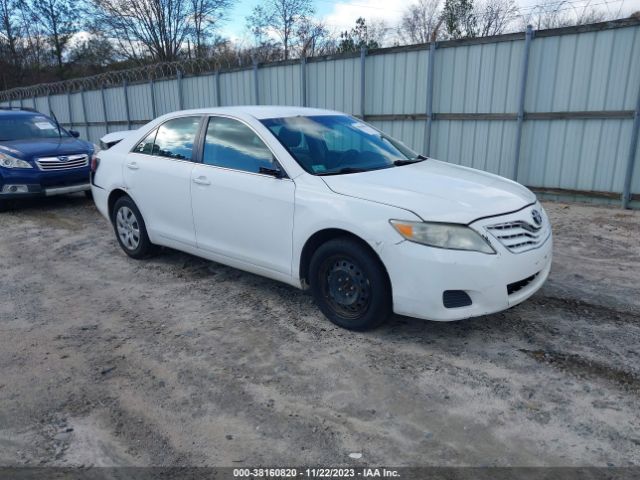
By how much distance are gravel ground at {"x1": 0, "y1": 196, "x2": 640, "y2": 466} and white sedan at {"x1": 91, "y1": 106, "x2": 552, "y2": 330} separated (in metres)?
0.38

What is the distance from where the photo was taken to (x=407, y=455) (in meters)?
2.56

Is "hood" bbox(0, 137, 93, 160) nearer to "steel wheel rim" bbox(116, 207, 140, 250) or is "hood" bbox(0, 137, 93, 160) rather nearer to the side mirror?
"steel wheel rim" bbox(116, 207, 140, 250)

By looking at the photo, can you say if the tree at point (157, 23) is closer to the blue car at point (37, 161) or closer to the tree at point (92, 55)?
the tree at point (92, 55)

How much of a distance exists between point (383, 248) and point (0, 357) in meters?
2.83

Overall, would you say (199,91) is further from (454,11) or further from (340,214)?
(454,11)

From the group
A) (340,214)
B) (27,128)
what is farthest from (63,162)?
(340,214)

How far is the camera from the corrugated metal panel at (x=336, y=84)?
34.6ft

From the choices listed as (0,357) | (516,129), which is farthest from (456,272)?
(516,129)

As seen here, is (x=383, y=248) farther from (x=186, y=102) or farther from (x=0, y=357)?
(x=186, y=102)

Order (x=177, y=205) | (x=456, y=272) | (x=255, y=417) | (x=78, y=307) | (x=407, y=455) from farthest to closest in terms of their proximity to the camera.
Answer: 1. (x=177, y=205)
2. (x=78, y=307)
3. (x=456, y=272)
4. (x=255, y=417)
5. (x=407, y=455)

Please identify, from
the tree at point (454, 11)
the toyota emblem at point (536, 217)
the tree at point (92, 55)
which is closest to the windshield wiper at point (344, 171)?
the toyota emblem at point (536, 217)

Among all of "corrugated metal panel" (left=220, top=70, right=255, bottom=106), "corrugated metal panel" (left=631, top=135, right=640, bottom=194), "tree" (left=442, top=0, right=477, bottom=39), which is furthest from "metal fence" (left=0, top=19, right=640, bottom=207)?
"tree" (left=442, top=0, right=477, bottom=39)

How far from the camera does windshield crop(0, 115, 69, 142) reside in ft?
30.8

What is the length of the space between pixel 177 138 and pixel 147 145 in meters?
0.56
